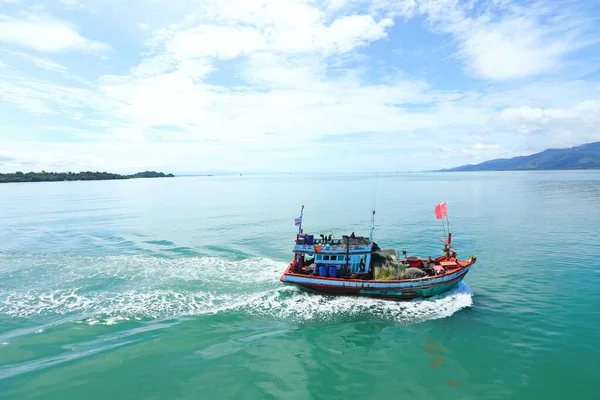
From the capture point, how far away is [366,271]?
30.7m

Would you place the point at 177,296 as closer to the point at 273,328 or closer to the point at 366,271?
the point at 273,328

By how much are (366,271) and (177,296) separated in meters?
17.3

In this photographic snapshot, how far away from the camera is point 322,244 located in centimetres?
3123

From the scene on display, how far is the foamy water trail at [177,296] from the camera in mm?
25406

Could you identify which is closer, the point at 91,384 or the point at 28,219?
the point at 91,384

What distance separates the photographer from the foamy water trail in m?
25.4

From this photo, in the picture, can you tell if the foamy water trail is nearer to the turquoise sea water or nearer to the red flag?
the turquoise sea water

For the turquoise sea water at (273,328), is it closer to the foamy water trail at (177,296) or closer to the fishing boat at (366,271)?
the foamy water trail at (177,296)

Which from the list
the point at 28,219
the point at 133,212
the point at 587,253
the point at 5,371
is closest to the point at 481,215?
the point at 587,253

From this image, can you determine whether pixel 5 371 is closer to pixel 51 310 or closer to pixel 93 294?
pixel 51 310

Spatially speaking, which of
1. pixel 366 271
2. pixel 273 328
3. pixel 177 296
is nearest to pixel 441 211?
pixel 366 271

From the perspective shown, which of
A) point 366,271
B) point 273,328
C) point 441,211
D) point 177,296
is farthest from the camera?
point 441,211

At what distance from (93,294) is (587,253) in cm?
5237

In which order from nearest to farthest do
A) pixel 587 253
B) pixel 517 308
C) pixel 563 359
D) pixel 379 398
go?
pixel 379 398 → pixel 563 359 → pixel 517 308 → pixel 587 253
